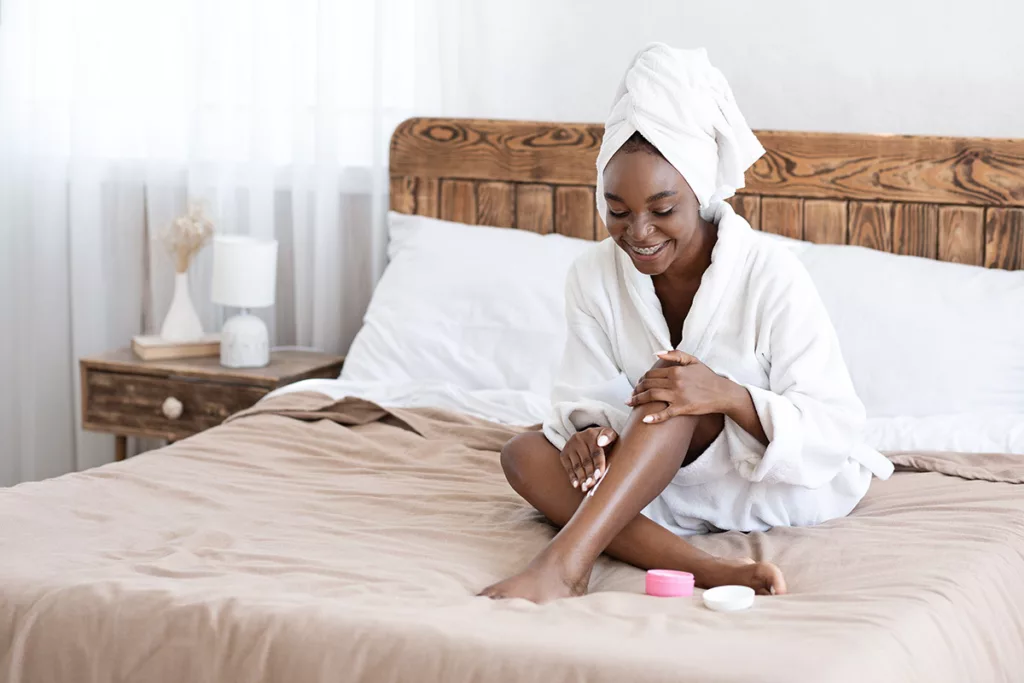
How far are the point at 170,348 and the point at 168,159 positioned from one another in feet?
2.13

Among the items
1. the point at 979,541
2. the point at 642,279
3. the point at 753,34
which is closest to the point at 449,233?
the point at 753,34

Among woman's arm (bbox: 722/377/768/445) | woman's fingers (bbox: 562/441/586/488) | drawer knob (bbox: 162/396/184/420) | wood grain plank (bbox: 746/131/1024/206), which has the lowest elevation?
drawer knob (bbox: 162/396/184/420)

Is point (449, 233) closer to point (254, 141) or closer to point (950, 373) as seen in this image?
point (254, 141)

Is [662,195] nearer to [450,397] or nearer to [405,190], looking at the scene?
[450,397]

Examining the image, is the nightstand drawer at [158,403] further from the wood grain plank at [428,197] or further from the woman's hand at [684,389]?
the woman's hand at [684,389]

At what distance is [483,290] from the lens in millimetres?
2850

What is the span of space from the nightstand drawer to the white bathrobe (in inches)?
50.1

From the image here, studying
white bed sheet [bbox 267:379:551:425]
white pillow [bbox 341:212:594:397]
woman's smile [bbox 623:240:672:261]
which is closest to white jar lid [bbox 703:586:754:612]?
woman's smile [bbox 623:240:672:261]

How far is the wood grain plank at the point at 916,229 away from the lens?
278cm

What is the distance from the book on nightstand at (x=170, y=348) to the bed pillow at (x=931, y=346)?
5.17ft

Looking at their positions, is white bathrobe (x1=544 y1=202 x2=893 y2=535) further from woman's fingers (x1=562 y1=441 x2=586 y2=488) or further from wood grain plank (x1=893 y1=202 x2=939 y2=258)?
wood grain plank (x1=893 y1=202 x2=939 y2=258)

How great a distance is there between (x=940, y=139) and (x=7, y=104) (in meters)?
2.55

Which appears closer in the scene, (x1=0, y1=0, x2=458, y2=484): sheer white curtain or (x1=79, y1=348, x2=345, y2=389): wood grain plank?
(x1=79, y1=348, x2=345, y2=389): wood grain plank

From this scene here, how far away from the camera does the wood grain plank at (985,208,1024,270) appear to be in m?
2.71
